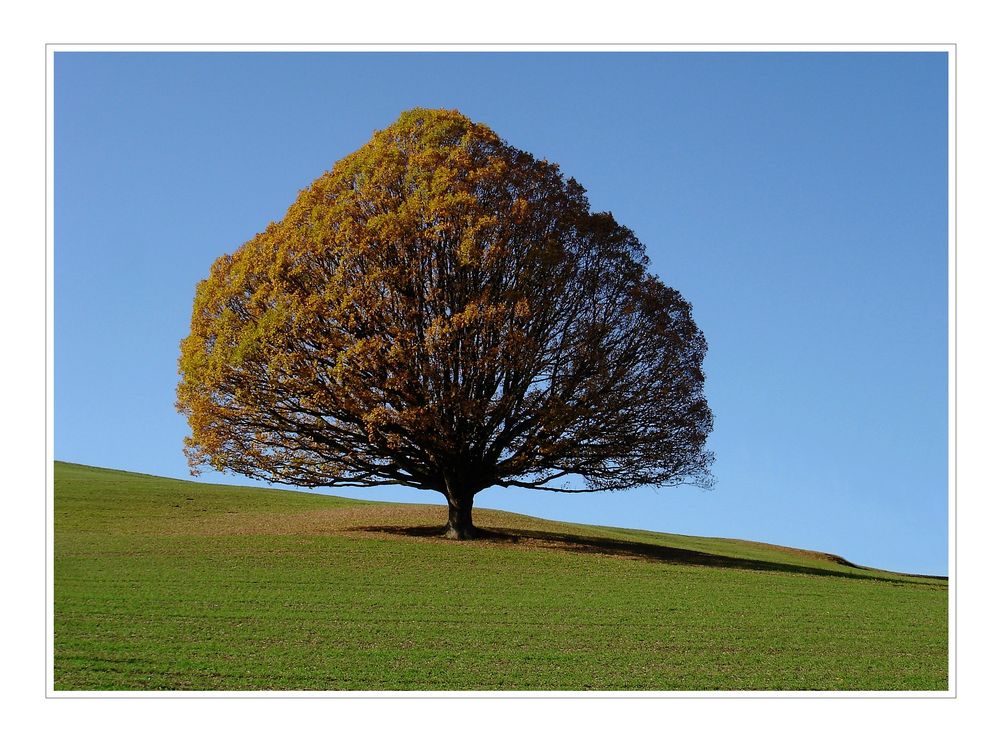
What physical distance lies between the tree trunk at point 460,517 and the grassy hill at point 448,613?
1.10 metres

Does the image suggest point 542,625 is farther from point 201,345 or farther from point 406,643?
point 201,345

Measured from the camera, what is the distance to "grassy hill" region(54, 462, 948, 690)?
14.6 m

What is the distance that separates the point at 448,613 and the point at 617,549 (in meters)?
12.5

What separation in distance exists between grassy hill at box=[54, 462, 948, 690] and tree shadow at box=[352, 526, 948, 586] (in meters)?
0.18

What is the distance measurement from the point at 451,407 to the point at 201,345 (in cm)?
808

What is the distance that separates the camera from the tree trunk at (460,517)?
29.0 m

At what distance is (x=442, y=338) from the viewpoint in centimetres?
2647

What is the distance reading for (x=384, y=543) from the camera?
89.6ft
